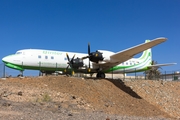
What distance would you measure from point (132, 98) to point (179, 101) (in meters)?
9.12

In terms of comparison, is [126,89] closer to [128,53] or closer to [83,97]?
[128,53]

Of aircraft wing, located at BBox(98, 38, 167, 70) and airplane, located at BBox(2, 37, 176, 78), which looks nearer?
aircraft wing, located at BBox(98, 38, 167, 70)

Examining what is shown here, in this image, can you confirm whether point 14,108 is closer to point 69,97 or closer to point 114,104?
point 69,97

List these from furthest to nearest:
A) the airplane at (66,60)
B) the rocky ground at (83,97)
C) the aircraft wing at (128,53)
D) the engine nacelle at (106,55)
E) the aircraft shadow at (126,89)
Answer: the engine nacelle at (106,55), the airplane at (66,60), the aircraft shadow at (126,89), the aircraft wing at (128,53), the rocky ground at (83,97)

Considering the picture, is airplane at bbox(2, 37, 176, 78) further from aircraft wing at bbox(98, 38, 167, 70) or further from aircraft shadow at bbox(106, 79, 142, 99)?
aircraft shadow at bbox(106, 79, 142, 99)

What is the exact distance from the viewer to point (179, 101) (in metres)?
26.6

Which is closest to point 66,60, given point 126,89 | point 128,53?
point 128,53

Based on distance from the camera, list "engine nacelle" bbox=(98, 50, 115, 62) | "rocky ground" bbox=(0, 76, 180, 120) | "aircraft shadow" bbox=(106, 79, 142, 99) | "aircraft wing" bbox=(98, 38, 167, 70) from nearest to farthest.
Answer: "rocky ground" bbox=(0, 76, 180, 120), "aircraft wing" bbox=(98, 38, 167, 70), "aircraft shadow" bbox=(106, 79, 142, 99), "engine nacelle" bbox=(98, 50, 115, 62)

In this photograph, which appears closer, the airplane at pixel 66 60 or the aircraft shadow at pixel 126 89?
the aircraft shadow at pixel 126 89

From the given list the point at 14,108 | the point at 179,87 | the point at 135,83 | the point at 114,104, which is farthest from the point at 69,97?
the point at 179,87

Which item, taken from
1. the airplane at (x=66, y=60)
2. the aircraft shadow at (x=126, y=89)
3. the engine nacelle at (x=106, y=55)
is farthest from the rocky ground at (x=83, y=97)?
the airplane at (x=66, y=60)

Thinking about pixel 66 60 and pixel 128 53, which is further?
pixel 66 60

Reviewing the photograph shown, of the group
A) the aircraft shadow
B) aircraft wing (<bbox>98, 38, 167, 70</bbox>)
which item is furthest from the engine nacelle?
the aircraft shadow

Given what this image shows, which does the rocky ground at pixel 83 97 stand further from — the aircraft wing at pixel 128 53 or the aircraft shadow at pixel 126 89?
the aircraft wing at pixel 128 53
